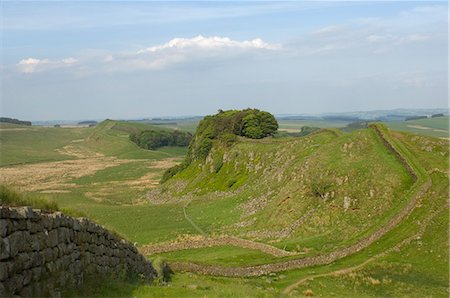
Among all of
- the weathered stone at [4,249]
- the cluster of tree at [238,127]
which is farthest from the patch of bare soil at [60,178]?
the weathered stone at [4,249]

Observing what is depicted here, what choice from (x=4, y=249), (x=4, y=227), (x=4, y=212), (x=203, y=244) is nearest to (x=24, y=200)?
(x=4, y=212)

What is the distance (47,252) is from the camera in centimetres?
1478

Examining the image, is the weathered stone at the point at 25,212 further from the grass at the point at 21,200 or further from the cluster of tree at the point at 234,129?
the cluster of tree at the point at 234,129

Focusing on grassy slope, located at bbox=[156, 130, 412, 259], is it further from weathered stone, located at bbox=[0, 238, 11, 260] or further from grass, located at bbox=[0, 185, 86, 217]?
weathered stone, located at bbox=[0, 238, 11, 260]

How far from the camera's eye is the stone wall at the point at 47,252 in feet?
40.9

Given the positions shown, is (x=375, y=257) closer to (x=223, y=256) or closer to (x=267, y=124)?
(x=223, y=256)

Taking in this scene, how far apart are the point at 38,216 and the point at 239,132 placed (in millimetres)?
110753

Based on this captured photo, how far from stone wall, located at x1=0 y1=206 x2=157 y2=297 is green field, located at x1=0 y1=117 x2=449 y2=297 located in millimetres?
1208

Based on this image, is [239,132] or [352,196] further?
[239,132]

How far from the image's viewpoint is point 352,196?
59.2 m

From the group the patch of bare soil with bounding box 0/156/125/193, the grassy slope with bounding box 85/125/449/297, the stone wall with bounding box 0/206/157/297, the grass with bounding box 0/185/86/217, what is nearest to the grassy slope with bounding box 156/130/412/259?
the grassy slope with bounding box 85/125/449/297

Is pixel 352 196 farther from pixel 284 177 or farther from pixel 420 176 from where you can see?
pixel 284 177

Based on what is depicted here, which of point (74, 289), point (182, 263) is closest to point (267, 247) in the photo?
point (182, 263)

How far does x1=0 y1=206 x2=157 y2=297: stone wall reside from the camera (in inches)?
490
